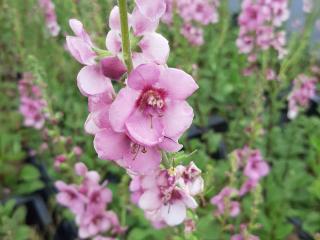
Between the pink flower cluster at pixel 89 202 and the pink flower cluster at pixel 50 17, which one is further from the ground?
the pink flower cluster at pixel 50 17

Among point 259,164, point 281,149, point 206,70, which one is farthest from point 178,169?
point 206,70

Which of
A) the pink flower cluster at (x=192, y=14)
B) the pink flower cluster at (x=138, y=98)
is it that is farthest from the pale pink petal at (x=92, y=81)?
the pink flower cluster at (x=192, y=14)

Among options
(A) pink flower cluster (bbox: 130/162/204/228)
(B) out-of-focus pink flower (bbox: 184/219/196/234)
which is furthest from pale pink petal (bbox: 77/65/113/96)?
(B) out-of-focus pink flower (bbox: 184/219/196/234)

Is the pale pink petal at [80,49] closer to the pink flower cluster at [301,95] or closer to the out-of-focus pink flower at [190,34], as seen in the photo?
the pink flower cluster at [301,95]

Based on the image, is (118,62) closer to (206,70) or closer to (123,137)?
(123,137)

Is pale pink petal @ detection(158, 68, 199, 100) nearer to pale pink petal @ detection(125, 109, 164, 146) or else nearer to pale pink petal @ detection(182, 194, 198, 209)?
pale pink petal @ detection(125, 109, 164, 146)

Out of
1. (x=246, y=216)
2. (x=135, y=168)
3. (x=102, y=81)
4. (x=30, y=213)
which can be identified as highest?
(x=102, y=81)

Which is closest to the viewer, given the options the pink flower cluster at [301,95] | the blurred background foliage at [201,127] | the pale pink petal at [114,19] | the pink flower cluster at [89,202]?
the pale pink petal at [114,19]
